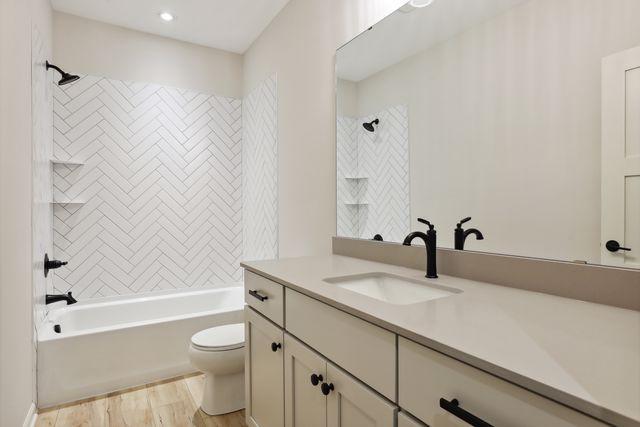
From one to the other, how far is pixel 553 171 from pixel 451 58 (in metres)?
0.66

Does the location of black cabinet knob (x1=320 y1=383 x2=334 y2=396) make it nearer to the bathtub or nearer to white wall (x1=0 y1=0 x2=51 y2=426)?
white wall (x1=0 y1=0 x2=51 y2=426)

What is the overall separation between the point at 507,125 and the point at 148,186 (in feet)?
9.63

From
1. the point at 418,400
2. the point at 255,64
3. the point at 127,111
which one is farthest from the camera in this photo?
the point at 255,64

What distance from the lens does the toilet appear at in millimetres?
2064

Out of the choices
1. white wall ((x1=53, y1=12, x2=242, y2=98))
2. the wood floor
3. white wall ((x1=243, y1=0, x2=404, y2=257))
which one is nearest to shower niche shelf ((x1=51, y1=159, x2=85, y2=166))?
white wall ((x1=53, y1=12, x2=242, y2=98))

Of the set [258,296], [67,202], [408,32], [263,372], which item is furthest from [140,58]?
[263,372]

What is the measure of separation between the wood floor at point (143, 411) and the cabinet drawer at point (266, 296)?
0.85 m

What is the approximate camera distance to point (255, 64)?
335cm

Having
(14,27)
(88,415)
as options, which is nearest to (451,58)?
(14,27)

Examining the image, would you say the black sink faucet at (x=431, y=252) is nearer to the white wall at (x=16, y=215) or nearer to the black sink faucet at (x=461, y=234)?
the black sink faucet at (x=461, y=234)

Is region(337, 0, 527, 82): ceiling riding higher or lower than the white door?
higher

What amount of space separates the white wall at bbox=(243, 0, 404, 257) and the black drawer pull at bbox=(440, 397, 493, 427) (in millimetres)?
1531

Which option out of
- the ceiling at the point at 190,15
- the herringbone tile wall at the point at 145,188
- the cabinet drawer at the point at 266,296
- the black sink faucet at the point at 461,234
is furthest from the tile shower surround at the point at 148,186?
the black sink faucet at the point at 461,234

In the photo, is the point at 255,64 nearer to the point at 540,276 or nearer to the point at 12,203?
the point at 12,203
